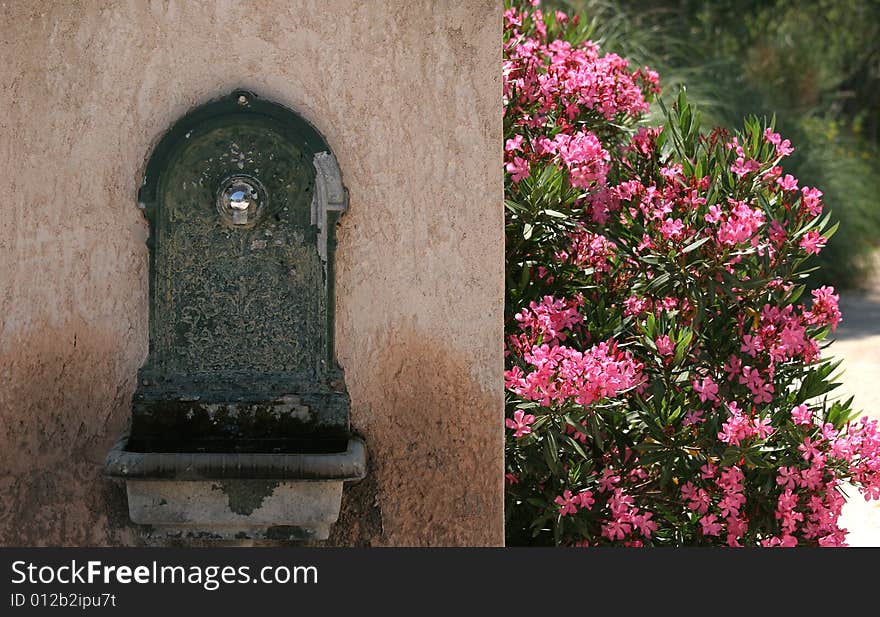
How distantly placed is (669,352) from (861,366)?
166 inches

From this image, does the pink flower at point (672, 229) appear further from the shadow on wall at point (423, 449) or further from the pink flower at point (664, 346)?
the shadow on wall at point (423, 449)

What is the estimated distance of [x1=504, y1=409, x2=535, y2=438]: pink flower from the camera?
3.33 metres

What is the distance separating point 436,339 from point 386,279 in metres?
0.19

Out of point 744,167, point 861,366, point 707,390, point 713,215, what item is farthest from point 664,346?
point 861,366

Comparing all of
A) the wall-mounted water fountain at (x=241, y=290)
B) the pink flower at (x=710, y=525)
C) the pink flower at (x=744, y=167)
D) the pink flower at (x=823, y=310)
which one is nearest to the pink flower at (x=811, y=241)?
the pink flower at (x=823, y=310)

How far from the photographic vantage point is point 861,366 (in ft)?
24.1

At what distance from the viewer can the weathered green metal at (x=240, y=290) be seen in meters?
2.97

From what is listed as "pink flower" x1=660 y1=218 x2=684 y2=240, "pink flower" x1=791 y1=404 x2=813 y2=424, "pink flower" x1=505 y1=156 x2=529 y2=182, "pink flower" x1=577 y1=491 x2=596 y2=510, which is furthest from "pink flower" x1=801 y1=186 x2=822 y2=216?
"pink flower" x1=577 y1=491 x2=596 y2=510

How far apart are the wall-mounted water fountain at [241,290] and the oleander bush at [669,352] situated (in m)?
0.62

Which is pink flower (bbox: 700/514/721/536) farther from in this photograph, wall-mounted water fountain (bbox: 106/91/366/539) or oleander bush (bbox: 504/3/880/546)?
wall-mounted water fountain (bbox: 106/91/366/539)

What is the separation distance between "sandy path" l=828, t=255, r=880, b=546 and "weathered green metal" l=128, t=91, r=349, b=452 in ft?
6.42

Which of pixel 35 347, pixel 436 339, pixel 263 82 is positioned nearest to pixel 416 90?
pixel 263 82

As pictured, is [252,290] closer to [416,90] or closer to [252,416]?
[252,416]

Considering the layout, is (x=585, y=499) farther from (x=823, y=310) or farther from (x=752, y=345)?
(x=823, y=310)
